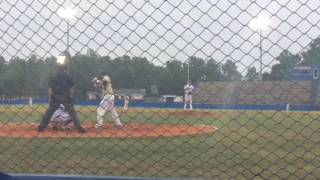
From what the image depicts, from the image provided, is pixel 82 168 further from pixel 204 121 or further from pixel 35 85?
pixel 204 121

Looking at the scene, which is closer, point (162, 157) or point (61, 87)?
point (61, 87)

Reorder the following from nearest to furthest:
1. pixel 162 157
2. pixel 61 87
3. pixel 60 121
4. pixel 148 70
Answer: pixel 148 70
pixel 61 87
pixel 162 157
pixel 60 121

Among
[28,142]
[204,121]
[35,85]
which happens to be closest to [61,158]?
[28,142]

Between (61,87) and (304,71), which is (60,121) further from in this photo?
(304,71)

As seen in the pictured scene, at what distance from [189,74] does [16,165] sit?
3149 millimetres

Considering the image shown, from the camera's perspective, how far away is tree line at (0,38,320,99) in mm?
3848

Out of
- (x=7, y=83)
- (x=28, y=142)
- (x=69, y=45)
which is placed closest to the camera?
(x=69, y=45)

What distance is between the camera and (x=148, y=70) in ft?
13.5

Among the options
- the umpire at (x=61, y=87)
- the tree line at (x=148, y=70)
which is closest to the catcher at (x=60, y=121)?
the umpire at (x=61, y=87)

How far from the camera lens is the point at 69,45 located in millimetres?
4148

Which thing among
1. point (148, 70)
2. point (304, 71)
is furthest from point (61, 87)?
point (304, 71)

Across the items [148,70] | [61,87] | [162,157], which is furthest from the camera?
[162,157]

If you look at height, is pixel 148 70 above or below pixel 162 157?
above

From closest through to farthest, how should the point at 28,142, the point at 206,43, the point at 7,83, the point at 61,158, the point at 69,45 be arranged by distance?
1. the point at 206,43
2. the point at 69,45
3. the point at 7,83
4. the point at 61,158
5. the point at 28,142
